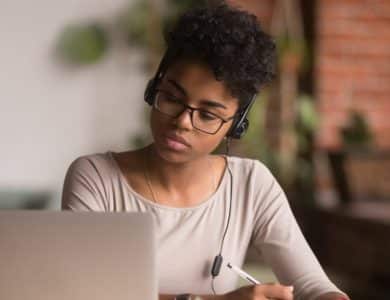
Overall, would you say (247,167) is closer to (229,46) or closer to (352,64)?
(229,46)

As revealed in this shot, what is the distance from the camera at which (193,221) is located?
4.33 feet

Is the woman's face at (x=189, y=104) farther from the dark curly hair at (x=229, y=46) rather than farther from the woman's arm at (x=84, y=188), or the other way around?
the woman's arm at (x=84, y=188)

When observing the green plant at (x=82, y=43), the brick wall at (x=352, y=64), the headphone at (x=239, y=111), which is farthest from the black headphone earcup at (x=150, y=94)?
the brick wall at (x=352, y=64)

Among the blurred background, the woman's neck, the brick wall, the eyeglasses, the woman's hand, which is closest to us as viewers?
the woman's hand

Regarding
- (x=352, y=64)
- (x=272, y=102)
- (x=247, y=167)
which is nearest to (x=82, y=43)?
(x=272, y=102)

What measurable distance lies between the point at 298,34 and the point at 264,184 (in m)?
2.50

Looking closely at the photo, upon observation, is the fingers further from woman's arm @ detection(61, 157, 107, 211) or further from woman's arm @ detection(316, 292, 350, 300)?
woman's arm @ detection(61, 157, 107, 211)

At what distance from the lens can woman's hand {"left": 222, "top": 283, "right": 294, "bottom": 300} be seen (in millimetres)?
1120

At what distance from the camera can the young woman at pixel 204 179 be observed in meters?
1.23

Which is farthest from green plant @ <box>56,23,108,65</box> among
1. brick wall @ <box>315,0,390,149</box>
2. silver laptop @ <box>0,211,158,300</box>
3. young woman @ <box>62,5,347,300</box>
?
silver laptop @ <box>0,211,158,300</box>

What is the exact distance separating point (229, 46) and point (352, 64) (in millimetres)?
2735

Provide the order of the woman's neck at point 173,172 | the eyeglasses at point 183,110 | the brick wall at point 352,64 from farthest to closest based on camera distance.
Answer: the brick wall at point 352,64
the woman's neck at point 173,172
the eyeglasses at point 183,110

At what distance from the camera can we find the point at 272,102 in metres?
3.88

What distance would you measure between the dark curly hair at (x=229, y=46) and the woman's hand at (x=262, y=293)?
0.99 ft
